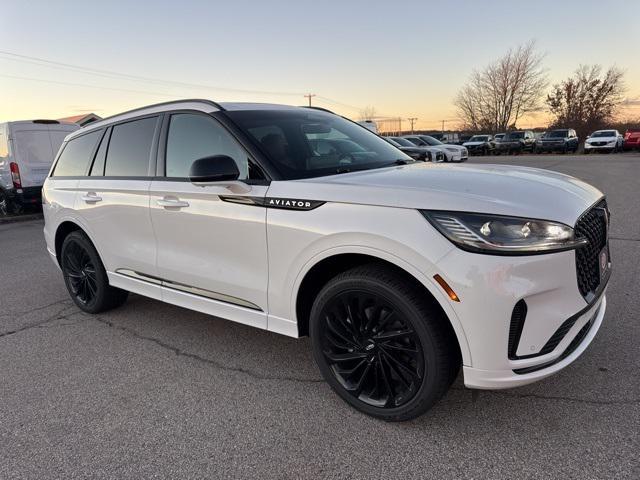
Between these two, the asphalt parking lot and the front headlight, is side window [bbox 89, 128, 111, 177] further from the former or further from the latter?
the front headlight

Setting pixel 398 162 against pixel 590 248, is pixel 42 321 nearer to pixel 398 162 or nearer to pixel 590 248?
pixel 398 162

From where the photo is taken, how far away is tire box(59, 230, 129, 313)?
14.4ft

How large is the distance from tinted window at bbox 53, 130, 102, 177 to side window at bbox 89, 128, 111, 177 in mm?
129

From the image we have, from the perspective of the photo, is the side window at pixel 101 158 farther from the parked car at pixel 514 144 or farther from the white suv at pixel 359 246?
the parked car at pixel 514 144

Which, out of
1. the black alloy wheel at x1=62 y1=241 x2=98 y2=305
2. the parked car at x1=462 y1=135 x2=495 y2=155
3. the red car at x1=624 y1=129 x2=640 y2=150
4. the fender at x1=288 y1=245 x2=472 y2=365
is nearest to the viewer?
the fender at x1=288 y1=245 x2=472 y2=365

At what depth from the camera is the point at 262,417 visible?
9.03 feet

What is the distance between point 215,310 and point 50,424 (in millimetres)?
1170

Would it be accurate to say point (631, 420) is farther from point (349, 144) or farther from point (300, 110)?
point (300, 110)

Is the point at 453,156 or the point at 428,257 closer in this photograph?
the point at 428,257

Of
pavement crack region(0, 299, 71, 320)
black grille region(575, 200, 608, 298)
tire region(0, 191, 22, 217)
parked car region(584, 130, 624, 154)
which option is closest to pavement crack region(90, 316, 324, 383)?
pavement crack region(0, 299, 71, 320)

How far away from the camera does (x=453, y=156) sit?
23.8 metres

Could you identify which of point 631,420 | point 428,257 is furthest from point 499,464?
point 428,257

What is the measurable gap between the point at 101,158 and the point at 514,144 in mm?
37732

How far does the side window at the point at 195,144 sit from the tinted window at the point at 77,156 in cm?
130
